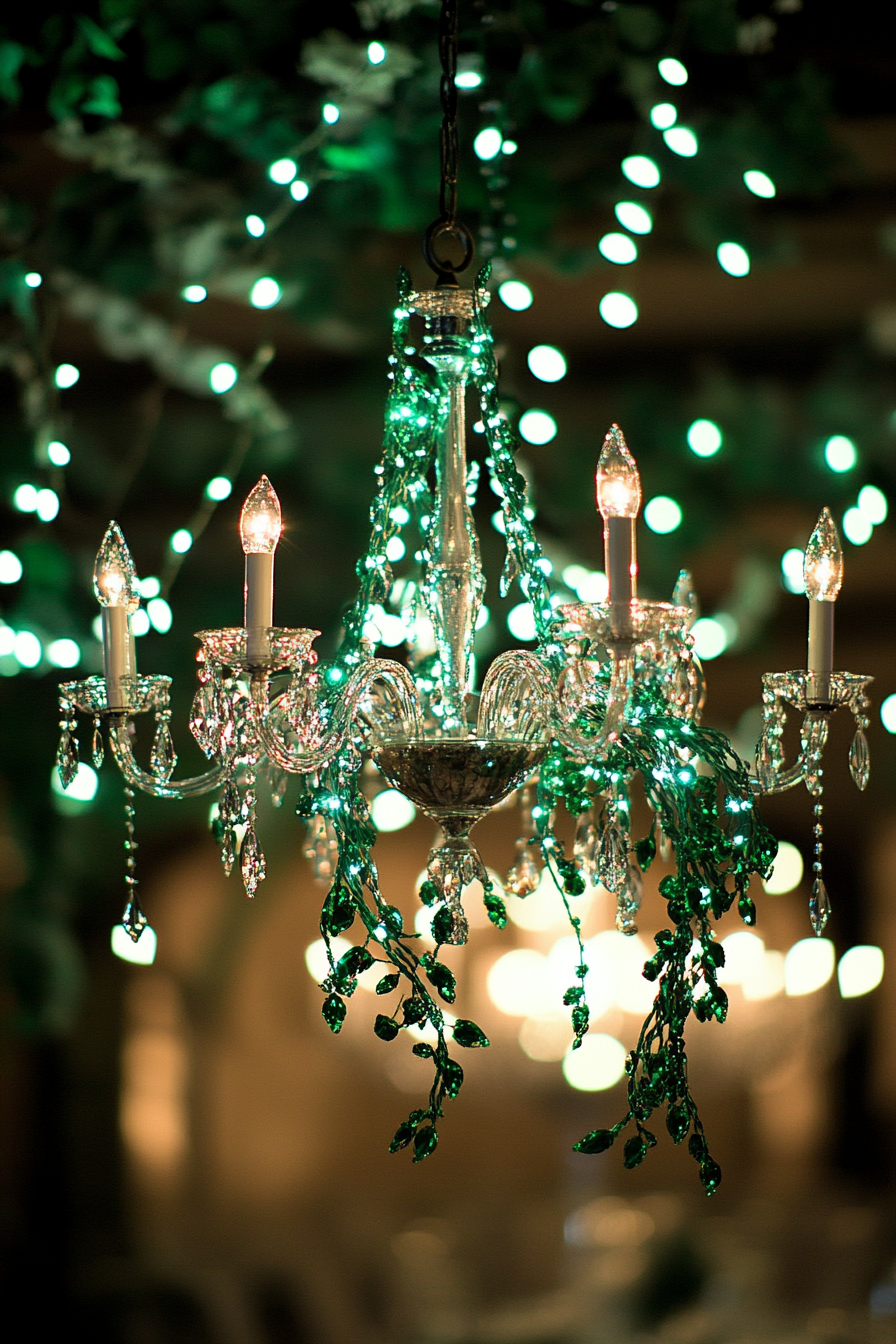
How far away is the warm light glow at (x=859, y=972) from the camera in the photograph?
109 inches

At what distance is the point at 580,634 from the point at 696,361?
165 centimetres

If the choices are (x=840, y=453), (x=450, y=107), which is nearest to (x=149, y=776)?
(x=450, y=107)

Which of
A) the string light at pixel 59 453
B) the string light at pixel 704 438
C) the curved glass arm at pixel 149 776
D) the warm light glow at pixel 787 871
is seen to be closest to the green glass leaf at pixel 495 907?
the curved glass arm at pixel 149 776

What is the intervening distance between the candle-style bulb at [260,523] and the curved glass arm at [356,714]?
0.47 ft

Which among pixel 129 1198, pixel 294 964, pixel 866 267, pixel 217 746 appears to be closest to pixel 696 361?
pixel 866 267

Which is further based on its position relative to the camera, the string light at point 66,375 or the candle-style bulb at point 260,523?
the string light at point 66,375

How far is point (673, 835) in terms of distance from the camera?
1.65 metres

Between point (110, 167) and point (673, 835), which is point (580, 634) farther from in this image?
point (110, 167)

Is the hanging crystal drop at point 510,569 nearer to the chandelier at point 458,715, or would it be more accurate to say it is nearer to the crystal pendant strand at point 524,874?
the chandelier at point 458,715

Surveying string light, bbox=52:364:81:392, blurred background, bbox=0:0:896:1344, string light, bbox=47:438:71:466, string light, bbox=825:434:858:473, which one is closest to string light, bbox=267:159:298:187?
blurred background, bbox=0:0:896:1344

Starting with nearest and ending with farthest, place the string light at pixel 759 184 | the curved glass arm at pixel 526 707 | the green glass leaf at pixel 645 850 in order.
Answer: the curved glass arm at pixel 526 707
the green glass leaf at pixel 645 850
the string light at pixel 759 184

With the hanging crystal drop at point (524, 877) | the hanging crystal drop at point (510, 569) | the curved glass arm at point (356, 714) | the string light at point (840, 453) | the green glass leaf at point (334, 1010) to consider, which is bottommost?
the green glass leaf at point (334, 1010)

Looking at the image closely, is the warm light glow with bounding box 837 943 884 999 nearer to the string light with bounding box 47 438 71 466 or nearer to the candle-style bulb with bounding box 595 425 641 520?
the candle-style bulb with bounding box 595 425 641 520

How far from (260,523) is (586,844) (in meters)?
0.74
